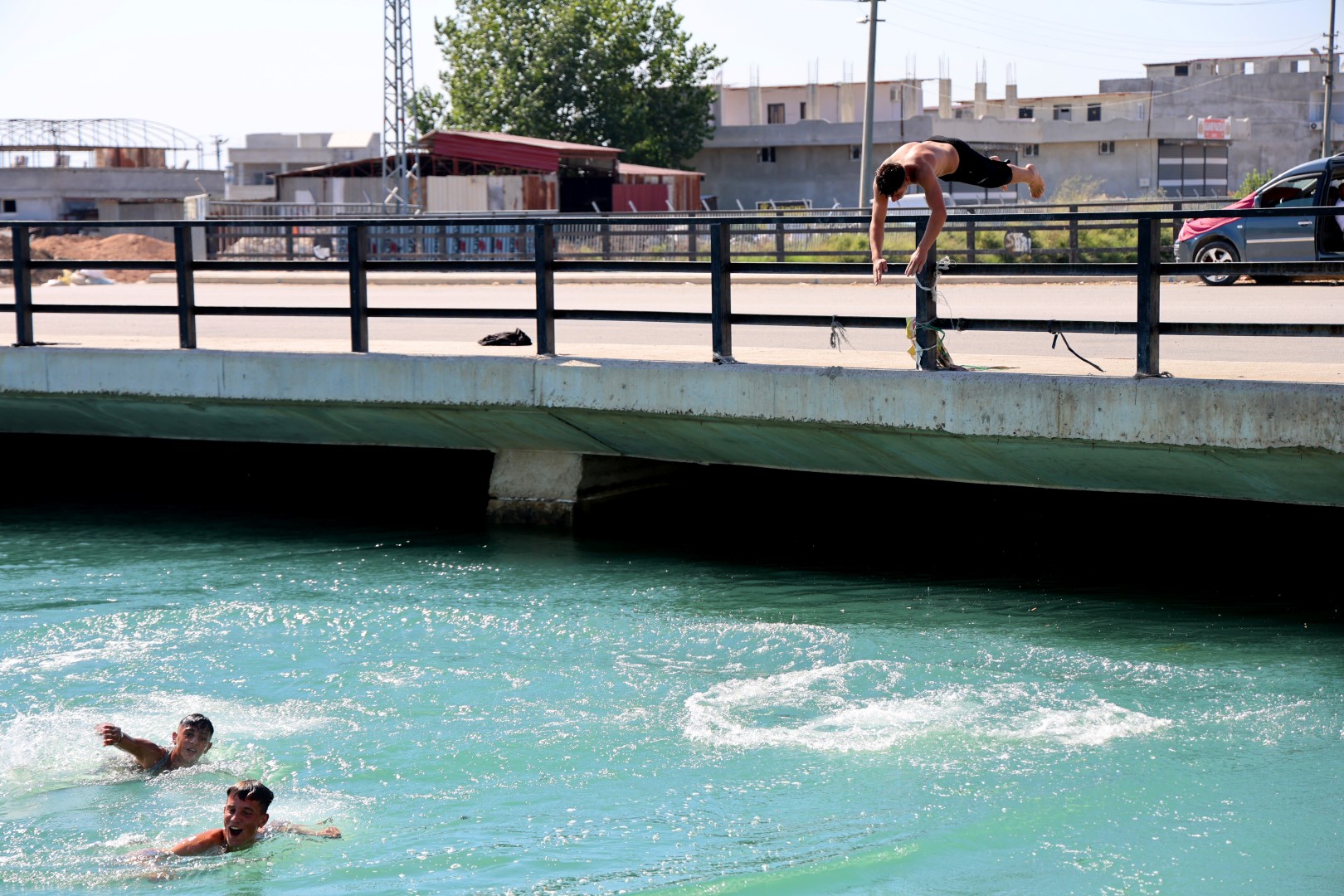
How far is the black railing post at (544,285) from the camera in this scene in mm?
11295

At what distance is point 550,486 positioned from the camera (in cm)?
1328

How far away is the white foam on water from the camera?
8070 millimetres

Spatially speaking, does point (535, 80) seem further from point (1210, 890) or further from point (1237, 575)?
point (1210, 890)

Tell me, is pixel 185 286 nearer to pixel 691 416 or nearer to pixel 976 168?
pixel 691 416

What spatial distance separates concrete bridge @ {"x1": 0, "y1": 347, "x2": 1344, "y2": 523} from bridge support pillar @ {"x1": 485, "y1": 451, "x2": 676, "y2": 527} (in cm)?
2

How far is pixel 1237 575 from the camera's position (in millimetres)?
11625

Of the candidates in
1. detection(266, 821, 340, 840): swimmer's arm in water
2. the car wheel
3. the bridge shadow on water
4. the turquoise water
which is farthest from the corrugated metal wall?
detection(266, 821, 340, 840): swimmer's arm in water

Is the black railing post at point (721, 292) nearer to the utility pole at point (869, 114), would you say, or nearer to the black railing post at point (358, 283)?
the black railing post at point (358, 283)

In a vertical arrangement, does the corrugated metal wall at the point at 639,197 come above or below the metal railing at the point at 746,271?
above

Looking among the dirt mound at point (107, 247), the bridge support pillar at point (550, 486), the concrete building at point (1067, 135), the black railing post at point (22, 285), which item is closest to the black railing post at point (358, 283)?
the bridge support pillar at point (550, 486)

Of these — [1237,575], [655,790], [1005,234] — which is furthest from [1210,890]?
[1005,234]

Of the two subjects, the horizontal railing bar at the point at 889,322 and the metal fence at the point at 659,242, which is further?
the metal fence at the point at 659,242

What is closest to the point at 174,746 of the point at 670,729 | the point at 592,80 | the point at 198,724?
the point at 198,724

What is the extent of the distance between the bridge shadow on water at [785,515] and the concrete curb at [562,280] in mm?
8107
